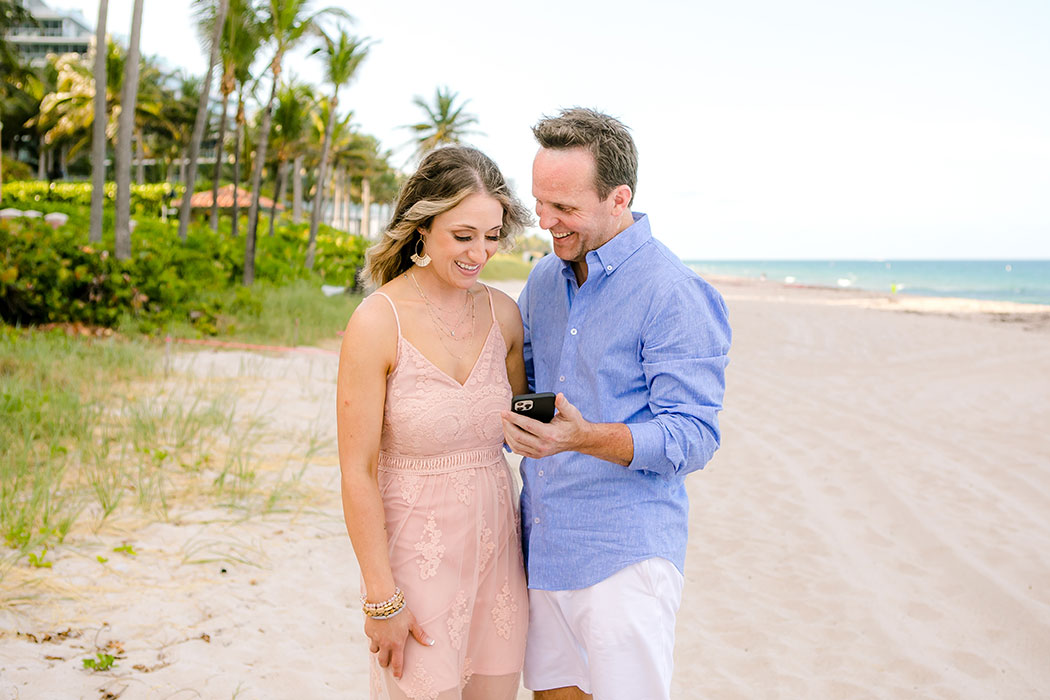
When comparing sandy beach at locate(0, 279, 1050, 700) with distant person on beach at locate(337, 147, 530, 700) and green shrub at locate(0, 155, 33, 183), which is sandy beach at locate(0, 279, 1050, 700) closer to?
distant person on beach at locate(337, 147, 530, 700)

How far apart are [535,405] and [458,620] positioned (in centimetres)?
79

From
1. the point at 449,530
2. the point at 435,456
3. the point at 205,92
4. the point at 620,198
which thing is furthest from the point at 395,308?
the point at 205,92

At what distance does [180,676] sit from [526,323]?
2363mm

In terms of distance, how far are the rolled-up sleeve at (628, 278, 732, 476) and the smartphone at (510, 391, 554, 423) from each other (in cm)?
27

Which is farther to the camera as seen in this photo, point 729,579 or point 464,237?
point 729,579

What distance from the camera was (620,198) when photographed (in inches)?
103

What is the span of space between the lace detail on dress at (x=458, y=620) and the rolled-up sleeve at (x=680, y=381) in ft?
2.32

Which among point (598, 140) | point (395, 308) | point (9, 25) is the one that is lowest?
point (395, 308)

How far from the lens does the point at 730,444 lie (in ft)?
29.2

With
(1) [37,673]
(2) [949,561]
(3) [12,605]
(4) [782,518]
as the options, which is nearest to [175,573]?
(3) [12,605]

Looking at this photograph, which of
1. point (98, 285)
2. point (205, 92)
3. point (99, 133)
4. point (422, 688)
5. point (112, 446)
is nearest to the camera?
point (422, 688)

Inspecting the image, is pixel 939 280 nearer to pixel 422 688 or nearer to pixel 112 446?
pixel 112 446

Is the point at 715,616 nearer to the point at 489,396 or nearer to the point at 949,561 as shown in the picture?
the point at 949,561

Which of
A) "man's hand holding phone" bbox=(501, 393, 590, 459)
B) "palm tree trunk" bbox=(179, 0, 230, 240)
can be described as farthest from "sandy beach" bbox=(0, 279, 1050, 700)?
"palm tree trunk" bbox=(179, 0, 230, 240)
